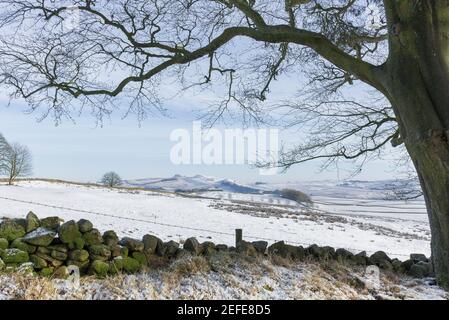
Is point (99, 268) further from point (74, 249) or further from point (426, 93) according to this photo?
point (426, 93)

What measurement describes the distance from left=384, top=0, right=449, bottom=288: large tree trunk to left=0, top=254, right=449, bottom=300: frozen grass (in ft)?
3.71

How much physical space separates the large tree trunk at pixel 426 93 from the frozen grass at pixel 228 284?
1.13m

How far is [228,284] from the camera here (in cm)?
449

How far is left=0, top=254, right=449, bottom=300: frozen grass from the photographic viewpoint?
3950 millimetres

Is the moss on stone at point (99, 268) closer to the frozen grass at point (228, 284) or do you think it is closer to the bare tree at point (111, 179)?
the frozen grass at point (228, 284)

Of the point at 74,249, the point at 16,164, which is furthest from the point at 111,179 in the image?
the point at 74,249

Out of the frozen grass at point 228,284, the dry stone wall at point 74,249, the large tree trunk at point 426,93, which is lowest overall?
the frozen grass at point 228,284

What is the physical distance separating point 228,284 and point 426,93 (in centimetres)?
378

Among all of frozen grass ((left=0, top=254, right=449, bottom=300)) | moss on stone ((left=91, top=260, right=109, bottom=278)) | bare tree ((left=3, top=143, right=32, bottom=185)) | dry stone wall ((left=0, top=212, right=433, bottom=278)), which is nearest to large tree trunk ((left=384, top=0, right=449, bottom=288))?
frozen grass ((left=0, top=254, right=449, bottom=300))

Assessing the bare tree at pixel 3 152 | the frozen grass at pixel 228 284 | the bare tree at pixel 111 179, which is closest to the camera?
the frozen grass at pixel 228 284

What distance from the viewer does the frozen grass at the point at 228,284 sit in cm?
395

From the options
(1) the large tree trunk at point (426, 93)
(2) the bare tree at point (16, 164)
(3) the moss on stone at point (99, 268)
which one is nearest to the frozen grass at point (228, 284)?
(3) the moss on stone at point (99, 268)
